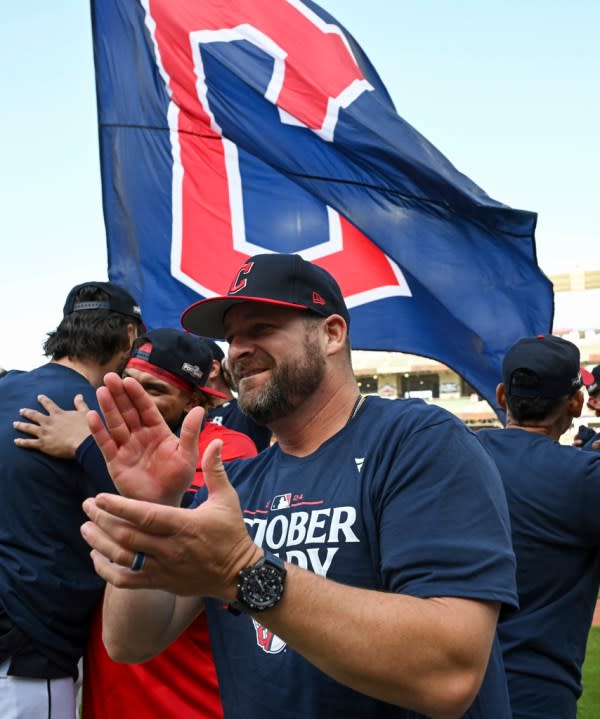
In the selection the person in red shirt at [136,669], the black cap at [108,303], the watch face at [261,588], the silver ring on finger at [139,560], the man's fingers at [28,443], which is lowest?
the person in red shirt at [136,669]

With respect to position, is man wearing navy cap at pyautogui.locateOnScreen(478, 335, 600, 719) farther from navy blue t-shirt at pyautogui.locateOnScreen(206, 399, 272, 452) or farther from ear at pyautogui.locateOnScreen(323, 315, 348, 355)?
navy blue t-shirt at pyautogui.locateOnScreen(206, 399, 272, 452)

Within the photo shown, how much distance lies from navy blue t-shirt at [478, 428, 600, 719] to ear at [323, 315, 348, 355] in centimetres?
102

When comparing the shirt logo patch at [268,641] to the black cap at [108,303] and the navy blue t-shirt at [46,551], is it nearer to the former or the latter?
the navy blue t-shirt at [46,551]

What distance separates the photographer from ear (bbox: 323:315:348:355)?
2.53m

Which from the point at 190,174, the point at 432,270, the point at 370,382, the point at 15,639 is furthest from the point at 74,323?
the point at 370,382

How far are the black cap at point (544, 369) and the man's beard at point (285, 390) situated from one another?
1.24 metres

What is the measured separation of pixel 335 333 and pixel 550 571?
1.23m

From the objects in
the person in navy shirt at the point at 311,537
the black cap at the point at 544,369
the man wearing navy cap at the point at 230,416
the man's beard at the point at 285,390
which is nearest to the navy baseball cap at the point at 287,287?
the person in navy shirt at the point at 311,537

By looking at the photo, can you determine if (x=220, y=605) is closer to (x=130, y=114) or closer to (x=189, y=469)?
(x=189, y=469)

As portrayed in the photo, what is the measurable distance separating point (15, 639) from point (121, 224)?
258cm

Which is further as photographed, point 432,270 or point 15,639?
point 432,270

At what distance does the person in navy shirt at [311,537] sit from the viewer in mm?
1609

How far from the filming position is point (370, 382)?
212ft

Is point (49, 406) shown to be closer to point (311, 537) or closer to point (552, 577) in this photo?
point (311, 537)
